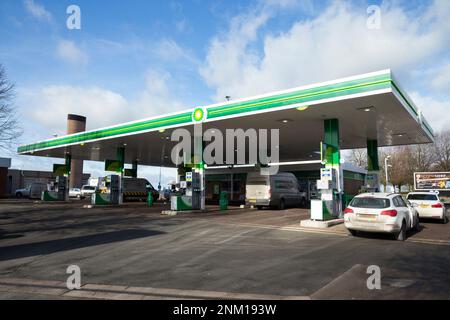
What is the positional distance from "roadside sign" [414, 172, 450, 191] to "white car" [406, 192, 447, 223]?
27.7m

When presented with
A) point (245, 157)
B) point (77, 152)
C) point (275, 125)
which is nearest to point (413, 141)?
point (275, 125)

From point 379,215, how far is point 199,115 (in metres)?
9.84

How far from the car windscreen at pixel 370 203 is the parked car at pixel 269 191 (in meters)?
10.7

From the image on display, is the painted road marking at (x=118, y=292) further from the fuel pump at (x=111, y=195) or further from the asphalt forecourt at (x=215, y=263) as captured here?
the fuel pump at (x=111, y=195)

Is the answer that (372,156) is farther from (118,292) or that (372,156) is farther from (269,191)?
(118,292)

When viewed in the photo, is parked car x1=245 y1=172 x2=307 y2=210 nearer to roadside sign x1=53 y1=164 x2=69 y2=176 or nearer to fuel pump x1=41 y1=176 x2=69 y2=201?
roadside sign x1=53 y1=164 x2=69 y2=176

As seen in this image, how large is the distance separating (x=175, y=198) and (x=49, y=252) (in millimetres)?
10242

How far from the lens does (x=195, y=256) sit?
8.15 m

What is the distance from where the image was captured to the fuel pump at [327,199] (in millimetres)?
13588

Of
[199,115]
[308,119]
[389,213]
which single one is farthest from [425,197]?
[199,115]

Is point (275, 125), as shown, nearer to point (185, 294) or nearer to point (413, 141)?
point (413, 141)

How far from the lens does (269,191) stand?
21.3m

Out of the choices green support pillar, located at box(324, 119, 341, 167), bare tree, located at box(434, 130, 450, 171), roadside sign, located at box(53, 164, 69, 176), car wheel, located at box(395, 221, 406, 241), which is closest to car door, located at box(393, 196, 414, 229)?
car wheel, located at box(395, 221, 406, 241)

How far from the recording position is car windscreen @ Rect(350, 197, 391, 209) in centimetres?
1015
